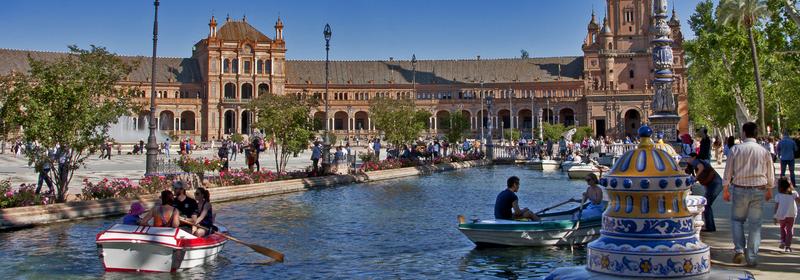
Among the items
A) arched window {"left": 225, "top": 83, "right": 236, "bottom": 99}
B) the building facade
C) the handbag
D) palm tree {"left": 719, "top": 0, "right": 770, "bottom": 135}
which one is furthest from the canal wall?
arched window {"left": 225, "top": 83, "right": 236, "bottom": 99}

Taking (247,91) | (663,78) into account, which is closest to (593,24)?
(247,91)

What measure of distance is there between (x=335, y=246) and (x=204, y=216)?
303 cm

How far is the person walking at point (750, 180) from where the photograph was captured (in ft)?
30.0

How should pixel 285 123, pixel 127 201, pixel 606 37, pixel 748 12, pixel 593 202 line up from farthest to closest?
pixel 606 37 → pixel 748 12 → pixel 285 123 → pixel 127 201 → pixel 593 202

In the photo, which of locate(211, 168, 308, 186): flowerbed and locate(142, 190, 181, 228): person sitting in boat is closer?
locate(142, 190, 181, 228): person sitting in boat

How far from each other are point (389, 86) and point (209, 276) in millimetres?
112129

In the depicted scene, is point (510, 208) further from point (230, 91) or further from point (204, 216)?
point (230, 91)

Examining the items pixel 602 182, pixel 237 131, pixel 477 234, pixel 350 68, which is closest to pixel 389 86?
pixel 350 68

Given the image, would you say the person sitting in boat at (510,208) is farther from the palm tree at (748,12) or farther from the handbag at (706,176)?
the palm tree at (748,12)

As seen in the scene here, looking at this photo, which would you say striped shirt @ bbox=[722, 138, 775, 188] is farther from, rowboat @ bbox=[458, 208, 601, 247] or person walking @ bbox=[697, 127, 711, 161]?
person walking @ bbox=[697, 127, 711, 161]

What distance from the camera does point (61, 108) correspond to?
1972 centimetres

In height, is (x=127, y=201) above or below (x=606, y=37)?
below

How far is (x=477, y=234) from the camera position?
14.4m

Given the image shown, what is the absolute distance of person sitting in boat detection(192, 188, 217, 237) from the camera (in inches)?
520
